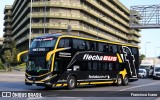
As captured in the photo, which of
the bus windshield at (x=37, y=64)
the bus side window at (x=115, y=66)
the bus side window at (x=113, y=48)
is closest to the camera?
the bus windshield at (x=37, y=64)

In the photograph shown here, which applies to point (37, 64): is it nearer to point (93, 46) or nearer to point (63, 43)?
point (63, 43)

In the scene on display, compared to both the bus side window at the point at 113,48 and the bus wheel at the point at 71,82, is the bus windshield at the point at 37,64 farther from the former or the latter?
the bus side window at the point at 113,48

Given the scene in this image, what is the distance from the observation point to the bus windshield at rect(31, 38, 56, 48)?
68.6ft

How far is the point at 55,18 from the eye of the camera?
77.5 meters

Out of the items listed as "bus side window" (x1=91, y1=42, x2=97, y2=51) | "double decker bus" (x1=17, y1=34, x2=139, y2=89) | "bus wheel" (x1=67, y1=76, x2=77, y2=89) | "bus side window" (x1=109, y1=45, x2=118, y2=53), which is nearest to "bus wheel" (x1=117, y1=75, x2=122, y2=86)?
"double decker bus" (x1=17, y1=34, x2=139, y2=89)

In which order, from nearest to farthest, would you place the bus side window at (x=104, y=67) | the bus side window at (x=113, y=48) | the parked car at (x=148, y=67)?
the bus side window at (x=104, y=67), the bus side window at (x=113, y=48), the parked car at (x=148, y=67)

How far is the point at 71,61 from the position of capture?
21.8m

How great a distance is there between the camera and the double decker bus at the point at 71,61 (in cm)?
2058

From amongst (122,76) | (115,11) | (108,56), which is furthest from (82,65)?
(115,11)

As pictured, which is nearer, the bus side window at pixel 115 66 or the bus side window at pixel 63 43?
the bus side window at pixel 63 43

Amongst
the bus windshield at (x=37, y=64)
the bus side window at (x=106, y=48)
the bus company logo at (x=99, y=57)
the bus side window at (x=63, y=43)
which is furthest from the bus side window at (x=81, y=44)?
the bus windshield at (x=37, y=64)

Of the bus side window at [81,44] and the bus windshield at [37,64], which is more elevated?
the bus side window at [81,44]

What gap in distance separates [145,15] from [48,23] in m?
48.8

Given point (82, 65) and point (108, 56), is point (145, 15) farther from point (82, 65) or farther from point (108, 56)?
point (82, 65)
